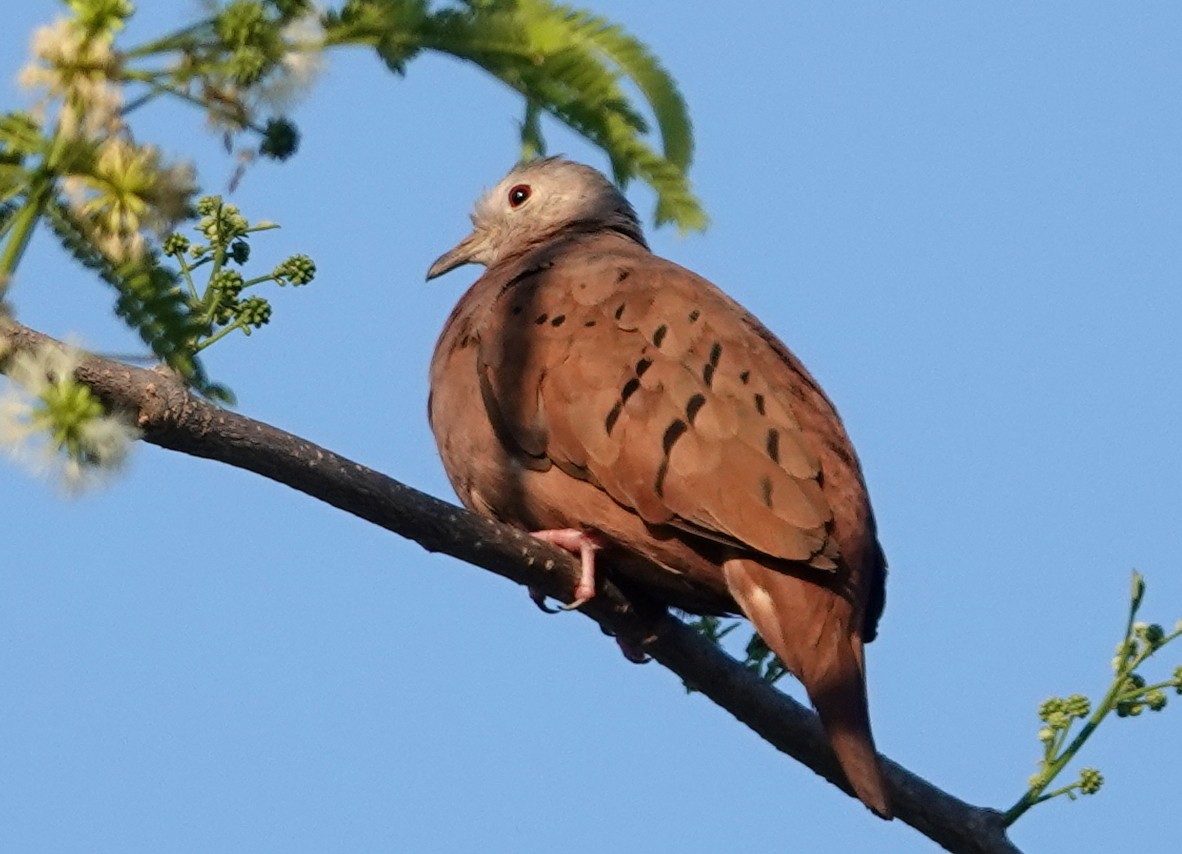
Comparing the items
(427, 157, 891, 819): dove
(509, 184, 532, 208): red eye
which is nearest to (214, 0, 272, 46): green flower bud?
(427, 157, 891, 819): dove

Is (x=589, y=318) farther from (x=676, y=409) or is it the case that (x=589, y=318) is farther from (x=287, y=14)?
(x=287, y=14)

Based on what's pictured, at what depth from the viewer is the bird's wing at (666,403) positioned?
495cm

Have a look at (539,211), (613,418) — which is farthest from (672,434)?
(539,211)

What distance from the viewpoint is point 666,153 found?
2.70m

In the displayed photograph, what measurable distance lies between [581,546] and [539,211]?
2.69 m

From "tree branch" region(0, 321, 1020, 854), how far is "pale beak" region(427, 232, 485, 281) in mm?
2870

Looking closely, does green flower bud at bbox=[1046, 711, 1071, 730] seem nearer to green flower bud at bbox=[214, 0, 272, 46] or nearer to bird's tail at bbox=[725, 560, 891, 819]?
bird's tail at bbox=[725, 560, 891, 819]

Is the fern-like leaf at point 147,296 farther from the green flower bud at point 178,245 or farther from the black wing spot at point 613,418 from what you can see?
the black wing spot at point 613,418

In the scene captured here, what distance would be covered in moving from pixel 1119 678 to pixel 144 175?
2.97 metres

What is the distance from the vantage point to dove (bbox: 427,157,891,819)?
15.9 ft

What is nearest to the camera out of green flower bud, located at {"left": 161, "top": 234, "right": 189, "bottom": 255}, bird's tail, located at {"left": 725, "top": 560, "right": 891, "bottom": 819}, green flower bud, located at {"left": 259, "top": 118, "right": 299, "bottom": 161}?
green flower bud, located at {"left": 259, "top": 118, "right": 299, "bottom": 161}

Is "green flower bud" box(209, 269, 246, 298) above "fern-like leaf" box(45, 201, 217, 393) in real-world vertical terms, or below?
above

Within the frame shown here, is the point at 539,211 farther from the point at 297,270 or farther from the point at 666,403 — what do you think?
the point at 297,270

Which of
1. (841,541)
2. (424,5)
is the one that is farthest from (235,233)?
(841,541)
